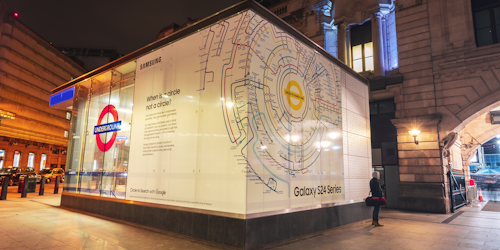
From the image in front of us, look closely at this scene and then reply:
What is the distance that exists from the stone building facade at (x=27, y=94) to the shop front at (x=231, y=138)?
26788mm

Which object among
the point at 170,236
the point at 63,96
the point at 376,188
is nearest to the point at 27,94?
the point at 63,96

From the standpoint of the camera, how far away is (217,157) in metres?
6.68

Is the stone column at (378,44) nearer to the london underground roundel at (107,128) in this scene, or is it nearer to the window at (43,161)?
the london underground roundel at (107,128)

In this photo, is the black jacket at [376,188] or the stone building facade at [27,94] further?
the stone building facade at [27,94]

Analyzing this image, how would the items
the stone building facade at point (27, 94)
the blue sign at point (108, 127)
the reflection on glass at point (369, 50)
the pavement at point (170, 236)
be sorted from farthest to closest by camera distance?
the stone building facade at point (27, 94)
the reflection on glass at point (369, 50)
the blue sign at point (108, 127)
the pavement at point (170, 236)

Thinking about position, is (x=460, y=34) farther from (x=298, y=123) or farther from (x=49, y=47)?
(x=49, y=47)

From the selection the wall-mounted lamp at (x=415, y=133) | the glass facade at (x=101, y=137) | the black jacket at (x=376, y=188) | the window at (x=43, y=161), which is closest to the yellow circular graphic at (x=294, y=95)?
the black jacket at (x=376, y=188)

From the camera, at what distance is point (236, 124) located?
253 inches

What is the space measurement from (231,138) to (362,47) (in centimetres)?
1434

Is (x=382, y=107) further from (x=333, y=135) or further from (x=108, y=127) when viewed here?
(x=108, y=127)

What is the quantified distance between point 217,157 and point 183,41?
370cm

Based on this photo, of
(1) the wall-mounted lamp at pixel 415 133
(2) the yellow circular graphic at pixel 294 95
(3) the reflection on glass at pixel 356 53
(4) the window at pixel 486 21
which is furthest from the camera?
(3) the reflection on glass at pixel 356 53

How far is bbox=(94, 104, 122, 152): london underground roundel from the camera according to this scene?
10109 mm

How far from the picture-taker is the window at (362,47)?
683 inches
